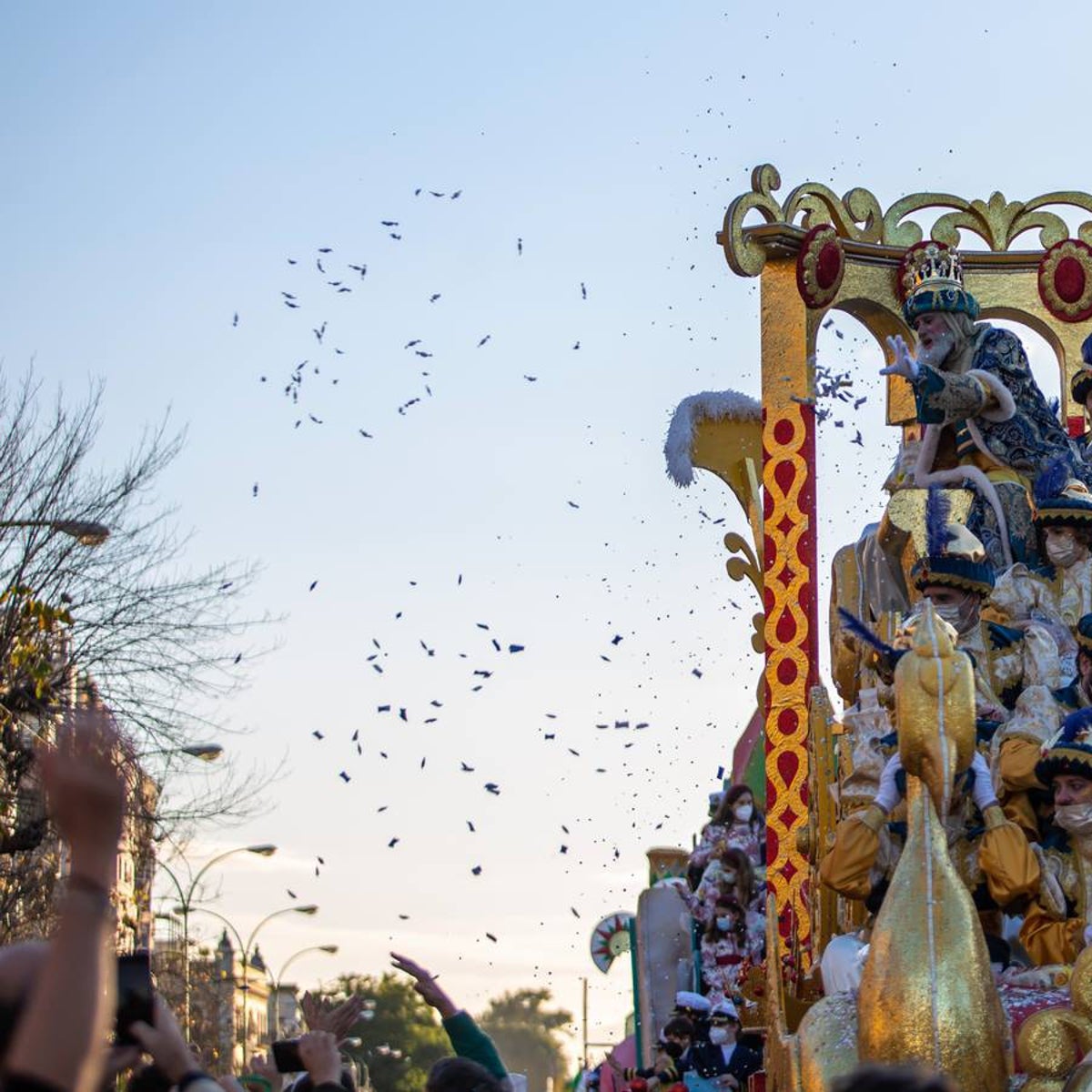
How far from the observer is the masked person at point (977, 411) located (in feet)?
40.7

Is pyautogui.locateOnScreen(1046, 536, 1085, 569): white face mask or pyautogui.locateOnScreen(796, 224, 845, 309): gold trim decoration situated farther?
pyautogui.locateOnScreen(796, 224, 845, 309): gold trim decoration

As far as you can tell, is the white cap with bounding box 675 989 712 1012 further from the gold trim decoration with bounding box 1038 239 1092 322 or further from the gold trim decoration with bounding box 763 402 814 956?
the gold trim decoration with bounding box 1038 239 1092 322

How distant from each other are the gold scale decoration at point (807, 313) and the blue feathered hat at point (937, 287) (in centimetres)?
107

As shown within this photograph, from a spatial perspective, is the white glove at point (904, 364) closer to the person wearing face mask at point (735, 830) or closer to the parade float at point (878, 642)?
the parade float at point (878, 642)

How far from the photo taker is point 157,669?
22844mm

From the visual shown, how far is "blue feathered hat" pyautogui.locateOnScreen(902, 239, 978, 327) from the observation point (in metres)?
12.9

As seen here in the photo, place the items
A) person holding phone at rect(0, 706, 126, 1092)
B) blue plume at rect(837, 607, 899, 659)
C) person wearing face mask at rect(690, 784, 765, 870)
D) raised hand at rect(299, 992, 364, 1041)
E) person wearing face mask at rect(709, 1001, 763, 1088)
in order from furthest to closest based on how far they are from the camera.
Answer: person wearing face mask at rect(690, 784, 765, 870), person wearing face mask at rect(709, 1001, 763, 1088), blue plume at rect(837, 607, 899, 659), raised hand at rect(299, 992, 364, 1041), person holding phone at rect(0, 706, 126, 1092)

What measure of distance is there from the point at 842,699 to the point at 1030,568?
1.69 metres

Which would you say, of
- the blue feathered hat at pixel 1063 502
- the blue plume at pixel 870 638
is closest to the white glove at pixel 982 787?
the blue plume at pixel 870 638

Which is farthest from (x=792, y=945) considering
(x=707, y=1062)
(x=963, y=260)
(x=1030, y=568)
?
(x=963, y=260)

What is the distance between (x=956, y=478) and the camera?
12648 mm

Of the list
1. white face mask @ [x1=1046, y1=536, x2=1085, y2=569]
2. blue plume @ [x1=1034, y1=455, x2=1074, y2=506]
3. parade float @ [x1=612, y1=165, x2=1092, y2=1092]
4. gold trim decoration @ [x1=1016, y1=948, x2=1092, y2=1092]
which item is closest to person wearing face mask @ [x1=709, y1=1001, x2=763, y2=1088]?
parade float @ [x1=612, y1=165, x2=1092, y2=1092]

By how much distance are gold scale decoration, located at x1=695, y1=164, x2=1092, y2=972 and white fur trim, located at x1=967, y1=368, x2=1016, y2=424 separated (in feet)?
6.21

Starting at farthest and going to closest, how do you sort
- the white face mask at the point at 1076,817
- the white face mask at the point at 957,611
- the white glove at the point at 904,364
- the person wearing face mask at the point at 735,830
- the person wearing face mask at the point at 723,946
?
the person wearing face mask at the point at 735,830 < the person wearing face mask at the point at 723,946 < the white glove at the point at 904,364 < the white face mask at the point at 957,611 < the white face mask at the point at 1076,817
